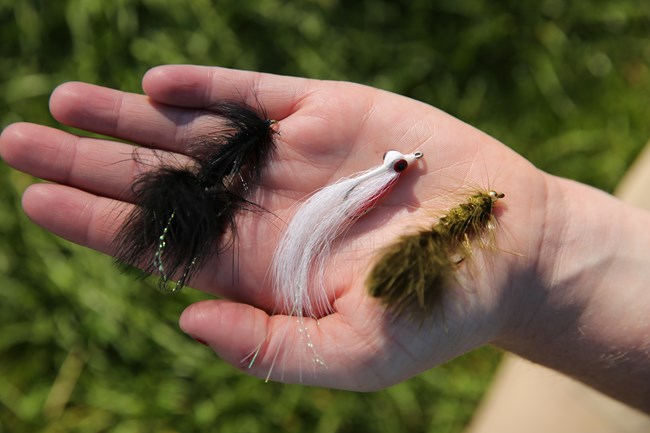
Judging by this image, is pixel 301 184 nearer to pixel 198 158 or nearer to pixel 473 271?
pixel 198 158

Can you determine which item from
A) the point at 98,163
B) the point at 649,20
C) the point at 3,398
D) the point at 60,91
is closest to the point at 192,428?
the point at 3,398

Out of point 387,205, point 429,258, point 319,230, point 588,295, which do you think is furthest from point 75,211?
point 588,295

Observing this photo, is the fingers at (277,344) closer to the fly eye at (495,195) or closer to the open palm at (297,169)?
the open palm at (297,169)

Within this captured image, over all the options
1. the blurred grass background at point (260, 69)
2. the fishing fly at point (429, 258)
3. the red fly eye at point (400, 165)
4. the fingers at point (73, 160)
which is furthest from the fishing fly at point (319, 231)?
the blurred grass background at point (260, 69)

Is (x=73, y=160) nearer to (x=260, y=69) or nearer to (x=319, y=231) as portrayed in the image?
(x=319, y=231)

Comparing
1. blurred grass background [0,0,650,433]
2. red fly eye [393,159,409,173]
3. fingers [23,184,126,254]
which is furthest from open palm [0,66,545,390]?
blurred grass background [0,0,650,433]

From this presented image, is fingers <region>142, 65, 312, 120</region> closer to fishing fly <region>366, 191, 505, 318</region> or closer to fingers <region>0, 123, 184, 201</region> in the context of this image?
fingers <region>0, 123, 184, 201</region>
